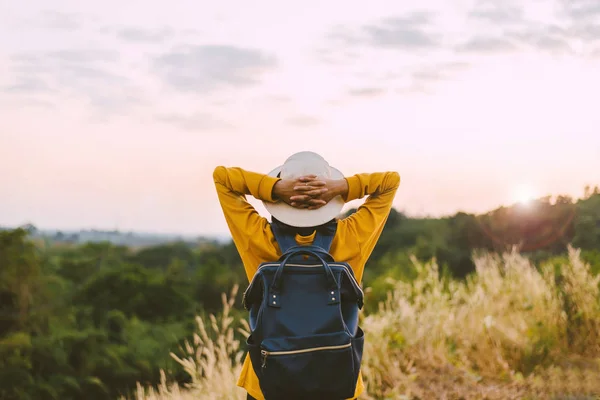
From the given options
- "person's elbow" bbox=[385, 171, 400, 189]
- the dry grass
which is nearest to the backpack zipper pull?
"person's elbow" bbox=[385, 171, 400, 189]

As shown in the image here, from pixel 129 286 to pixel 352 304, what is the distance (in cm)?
1912

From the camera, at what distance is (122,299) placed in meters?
20.6

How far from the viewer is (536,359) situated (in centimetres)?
529

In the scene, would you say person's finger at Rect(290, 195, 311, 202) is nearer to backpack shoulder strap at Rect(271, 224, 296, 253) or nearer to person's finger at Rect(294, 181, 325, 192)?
person's finger at Rect(294, 181, 325, 192)

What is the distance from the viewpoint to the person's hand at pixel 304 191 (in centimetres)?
242

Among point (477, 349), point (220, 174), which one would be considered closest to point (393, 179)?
point (220, 174)

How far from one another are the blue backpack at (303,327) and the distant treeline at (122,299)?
24.9ft

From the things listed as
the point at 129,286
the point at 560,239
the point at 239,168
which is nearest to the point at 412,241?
the point at 560,239

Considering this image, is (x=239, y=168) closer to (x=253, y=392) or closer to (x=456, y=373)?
(x=253, y=392)

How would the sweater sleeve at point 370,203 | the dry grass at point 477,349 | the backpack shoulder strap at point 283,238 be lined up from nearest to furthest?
the backpack shoulder strap at point 283,238 → the sweater sleeve at point 370,203 → the dry grass at point 477,349

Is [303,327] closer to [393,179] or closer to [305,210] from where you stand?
[305,210]

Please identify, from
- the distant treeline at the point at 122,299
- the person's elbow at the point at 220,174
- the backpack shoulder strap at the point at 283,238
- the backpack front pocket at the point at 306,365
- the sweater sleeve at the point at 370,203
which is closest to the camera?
the backpack front pocket at the point at 306,365

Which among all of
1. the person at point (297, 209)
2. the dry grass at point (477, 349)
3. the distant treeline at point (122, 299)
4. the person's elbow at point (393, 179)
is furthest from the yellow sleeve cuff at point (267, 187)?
the distant treeline at point (122, 299)

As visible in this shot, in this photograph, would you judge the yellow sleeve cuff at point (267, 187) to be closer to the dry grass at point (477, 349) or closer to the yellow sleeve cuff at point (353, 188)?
the yellow sleeve cuff at point (353, 188)
